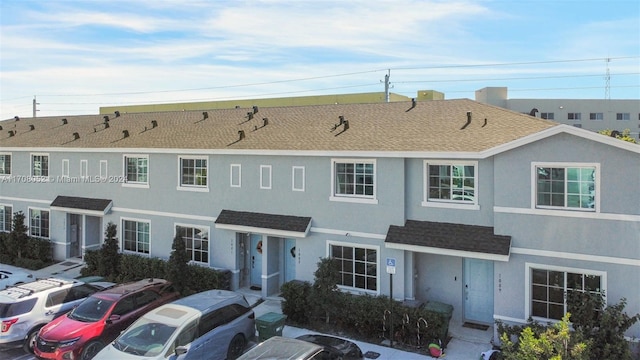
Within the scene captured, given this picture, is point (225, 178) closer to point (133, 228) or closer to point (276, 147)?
point (276, 147)

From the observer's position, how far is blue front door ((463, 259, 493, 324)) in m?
15.4

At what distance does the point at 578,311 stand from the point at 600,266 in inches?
59.3

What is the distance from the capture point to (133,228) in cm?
2208

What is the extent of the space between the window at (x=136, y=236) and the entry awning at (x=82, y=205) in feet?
3.73

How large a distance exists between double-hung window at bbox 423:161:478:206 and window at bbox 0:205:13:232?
22.8 m

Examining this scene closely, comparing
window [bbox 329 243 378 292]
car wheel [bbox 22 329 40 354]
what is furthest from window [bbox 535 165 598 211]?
car wheel [bbox 22 329 40 354]

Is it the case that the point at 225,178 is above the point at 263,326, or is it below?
above

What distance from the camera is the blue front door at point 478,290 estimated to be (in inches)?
606

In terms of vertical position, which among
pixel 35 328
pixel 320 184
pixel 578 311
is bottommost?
pixel 35 328

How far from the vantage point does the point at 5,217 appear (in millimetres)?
26938

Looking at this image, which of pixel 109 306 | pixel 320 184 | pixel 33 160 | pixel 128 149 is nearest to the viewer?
pixel 109 306

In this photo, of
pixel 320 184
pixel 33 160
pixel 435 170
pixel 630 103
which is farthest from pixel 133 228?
pixel 630 103

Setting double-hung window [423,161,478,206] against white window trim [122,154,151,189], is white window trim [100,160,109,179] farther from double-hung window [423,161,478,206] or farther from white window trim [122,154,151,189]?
double-hung window [423,161,478,206]

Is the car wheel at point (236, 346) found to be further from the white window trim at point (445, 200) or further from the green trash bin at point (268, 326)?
the white window trim at point (445, 200)
